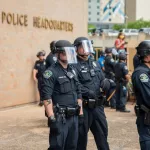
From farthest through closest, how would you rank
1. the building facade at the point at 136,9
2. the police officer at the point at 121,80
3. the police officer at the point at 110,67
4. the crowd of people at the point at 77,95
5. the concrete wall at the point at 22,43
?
the building facade at the point at 136,9, the police officer at the point at 110,67, the police officer at the point at 121,80, the concrete wall at the point at 22,43, the crowd of people at the point at 77,95

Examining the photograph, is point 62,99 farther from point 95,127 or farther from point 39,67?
point 39,67

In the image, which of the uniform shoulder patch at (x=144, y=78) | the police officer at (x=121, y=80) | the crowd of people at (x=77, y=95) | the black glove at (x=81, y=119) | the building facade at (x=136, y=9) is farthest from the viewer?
the building facade at (x=136, y=9)

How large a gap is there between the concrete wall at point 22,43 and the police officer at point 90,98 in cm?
577

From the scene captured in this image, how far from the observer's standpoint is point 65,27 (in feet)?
48.2

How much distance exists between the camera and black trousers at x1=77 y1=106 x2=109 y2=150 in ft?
20.0

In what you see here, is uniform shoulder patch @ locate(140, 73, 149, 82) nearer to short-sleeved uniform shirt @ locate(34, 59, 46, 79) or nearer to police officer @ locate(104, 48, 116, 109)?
short-sleeved uniform shirt @ locate(34, 59, 46, 79)

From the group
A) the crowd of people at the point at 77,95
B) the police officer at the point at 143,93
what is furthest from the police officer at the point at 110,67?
the police officer at the point at 143,93

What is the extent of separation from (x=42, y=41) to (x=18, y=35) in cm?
130

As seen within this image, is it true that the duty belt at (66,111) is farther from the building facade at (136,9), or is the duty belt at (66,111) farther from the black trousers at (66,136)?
the building facade at (136,9)

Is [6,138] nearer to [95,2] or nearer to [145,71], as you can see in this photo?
[145,71]

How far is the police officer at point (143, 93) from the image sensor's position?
4855mm

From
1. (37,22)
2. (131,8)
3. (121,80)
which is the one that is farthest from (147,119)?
(131,8)

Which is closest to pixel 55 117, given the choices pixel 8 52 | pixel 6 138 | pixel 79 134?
pixel 79 134

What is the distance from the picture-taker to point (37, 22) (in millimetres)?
13117
